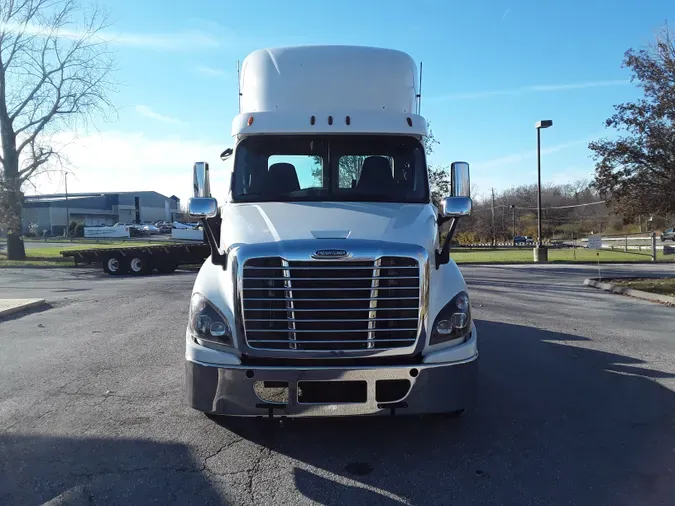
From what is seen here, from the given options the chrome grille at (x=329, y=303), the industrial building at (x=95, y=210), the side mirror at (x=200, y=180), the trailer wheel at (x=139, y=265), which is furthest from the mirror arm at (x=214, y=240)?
the industrial building at (x=95, y=210)

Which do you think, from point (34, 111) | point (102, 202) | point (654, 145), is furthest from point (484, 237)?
point (102, 202)

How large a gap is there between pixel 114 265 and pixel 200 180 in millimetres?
19829

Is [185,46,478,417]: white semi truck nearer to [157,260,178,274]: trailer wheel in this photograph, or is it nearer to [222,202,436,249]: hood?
[222,202,436,249]: hood

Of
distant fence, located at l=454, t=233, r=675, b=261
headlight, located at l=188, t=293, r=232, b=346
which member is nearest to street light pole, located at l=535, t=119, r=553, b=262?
distant fence, located at l=454, t=233, r=675, b=261

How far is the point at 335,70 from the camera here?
240 inches

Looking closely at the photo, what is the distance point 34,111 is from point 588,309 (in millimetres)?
32252

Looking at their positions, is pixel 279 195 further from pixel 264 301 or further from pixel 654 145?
pixel 654 145

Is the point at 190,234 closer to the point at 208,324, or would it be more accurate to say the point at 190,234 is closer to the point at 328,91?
the point at 328,91

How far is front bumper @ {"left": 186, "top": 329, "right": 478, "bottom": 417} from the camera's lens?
3.93m

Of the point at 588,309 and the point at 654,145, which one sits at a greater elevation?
the point at 654,145

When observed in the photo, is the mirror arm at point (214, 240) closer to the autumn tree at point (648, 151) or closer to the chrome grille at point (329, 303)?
the chrome grille at point (329, 303)

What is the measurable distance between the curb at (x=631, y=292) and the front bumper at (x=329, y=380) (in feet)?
34.9

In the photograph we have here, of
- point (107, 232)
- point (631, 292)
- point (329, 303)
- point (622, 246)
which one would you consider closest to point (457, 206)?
point (329, 303)

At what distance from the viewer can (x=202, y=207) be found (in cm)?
503
